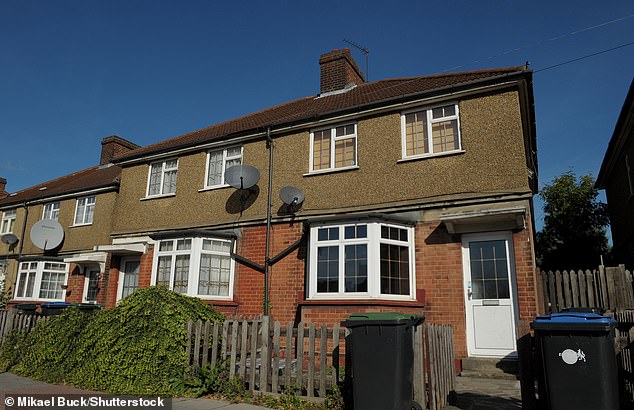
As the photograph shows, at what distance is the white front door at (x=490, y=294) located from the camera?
811 cm

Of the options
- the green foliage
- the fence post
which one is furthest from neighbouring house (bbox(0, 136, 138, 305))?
the fence post

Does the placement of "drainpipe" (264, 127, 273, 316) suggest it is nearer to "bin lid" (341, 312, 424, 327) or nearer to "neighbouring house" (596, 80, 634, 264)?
"bin lid" (341, 312, 424, 327)

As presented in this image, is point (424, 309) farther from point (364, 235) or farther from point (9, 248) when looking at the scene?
point (9, 248)

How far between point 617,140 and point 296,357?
497 inches

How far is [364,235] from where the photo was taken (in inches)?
363

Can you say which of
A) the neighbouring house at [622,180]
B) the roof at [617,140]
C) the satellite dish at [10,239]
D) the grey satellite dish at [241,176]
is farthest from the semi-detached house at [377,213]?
the satellite dish at [10,239]

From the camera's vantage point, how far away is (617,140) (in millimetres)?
13578

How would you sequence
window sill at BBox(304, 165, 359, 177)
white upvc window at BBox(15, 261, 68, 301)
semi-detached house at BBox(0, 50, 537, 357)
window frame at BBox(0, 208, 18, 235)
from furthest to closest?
window frame at BBox(0, 208, 18, 235) → white upvc window at BBox(15, 261, 68, 301) → window sill at BBox(304, 165, 359, 177) → semi-detached house at BBox(0, 50, 537, 357)

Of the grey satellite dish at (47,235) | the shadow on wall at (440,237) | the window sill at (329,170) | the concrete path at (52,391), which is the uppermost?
the window sill at (329,170)

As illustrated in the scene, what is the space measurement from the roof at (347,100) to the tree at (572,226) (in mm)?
10270

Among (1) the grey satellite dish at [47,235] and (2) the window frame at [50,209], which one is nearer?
(1) the grey satellite dish at [47,235]

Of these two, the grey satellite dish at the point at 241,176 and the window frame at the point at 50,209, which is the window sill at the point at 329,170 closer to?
the grey satellite dish at the point at 241,176

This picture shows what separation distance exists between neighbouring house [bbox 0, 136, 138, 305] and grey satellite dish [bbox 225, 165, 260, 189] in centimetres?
582

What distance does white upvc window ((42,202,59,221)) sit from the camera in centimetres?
1748
